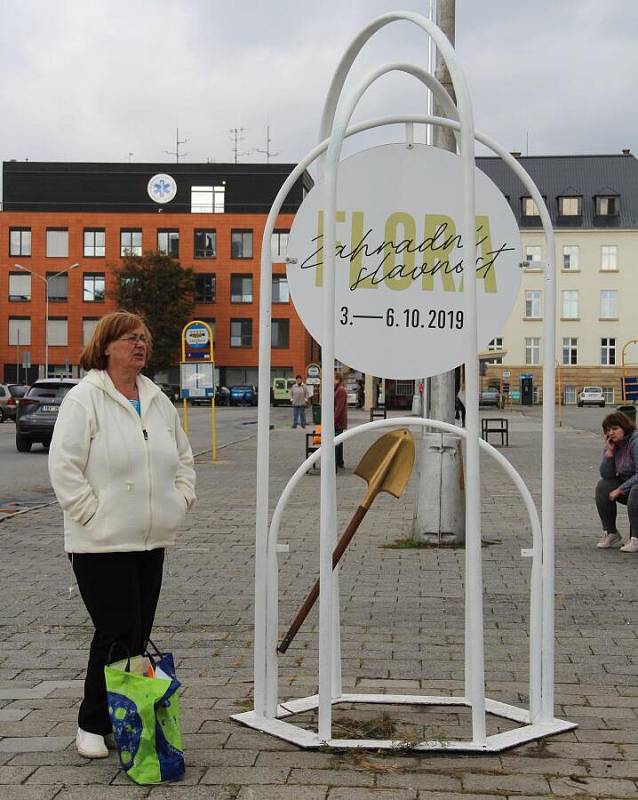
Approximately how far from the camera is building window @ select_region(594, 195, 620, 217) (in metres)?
90.9

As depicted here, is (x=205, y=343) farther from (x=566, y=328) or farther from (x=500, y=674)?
(x=566, y=328)

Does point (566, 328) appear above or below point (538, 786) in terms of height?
above

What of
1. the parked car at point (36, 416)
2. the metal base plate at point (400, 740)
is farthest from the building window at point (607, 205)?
the metal base plate at point (400, 740)

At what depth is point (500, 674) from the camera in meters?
6.43

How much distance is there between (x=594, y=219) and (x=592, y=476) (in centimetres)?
7349

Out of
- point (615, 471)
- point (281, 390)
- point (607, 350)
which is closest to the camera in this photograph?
point (615, 471)

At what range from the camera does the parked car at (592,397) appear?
84.1 meters

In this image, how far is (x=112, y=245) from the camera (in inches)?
3536

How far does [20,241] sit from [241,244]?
1646 cm

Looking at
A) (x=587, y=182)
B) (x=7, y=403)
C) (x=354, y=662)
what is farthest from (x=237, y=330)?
(x=354, y=662)

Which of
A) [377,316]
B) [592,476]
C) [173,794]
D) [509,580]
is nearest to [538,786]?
[173,794]

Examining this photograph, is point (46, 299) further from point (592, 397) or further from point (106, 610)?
point (106, 610)

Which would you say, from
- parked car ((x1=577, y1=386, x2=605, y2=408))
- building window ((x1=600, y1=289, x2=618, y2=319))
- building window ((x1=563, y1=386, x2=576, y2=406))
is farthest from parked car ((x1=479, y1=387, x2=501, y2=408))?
building window ((x1=600, y1=289, x2=618, y2=319))

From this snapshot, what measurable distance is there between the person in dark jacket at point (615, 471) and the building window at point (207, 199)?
79099 millimetres
